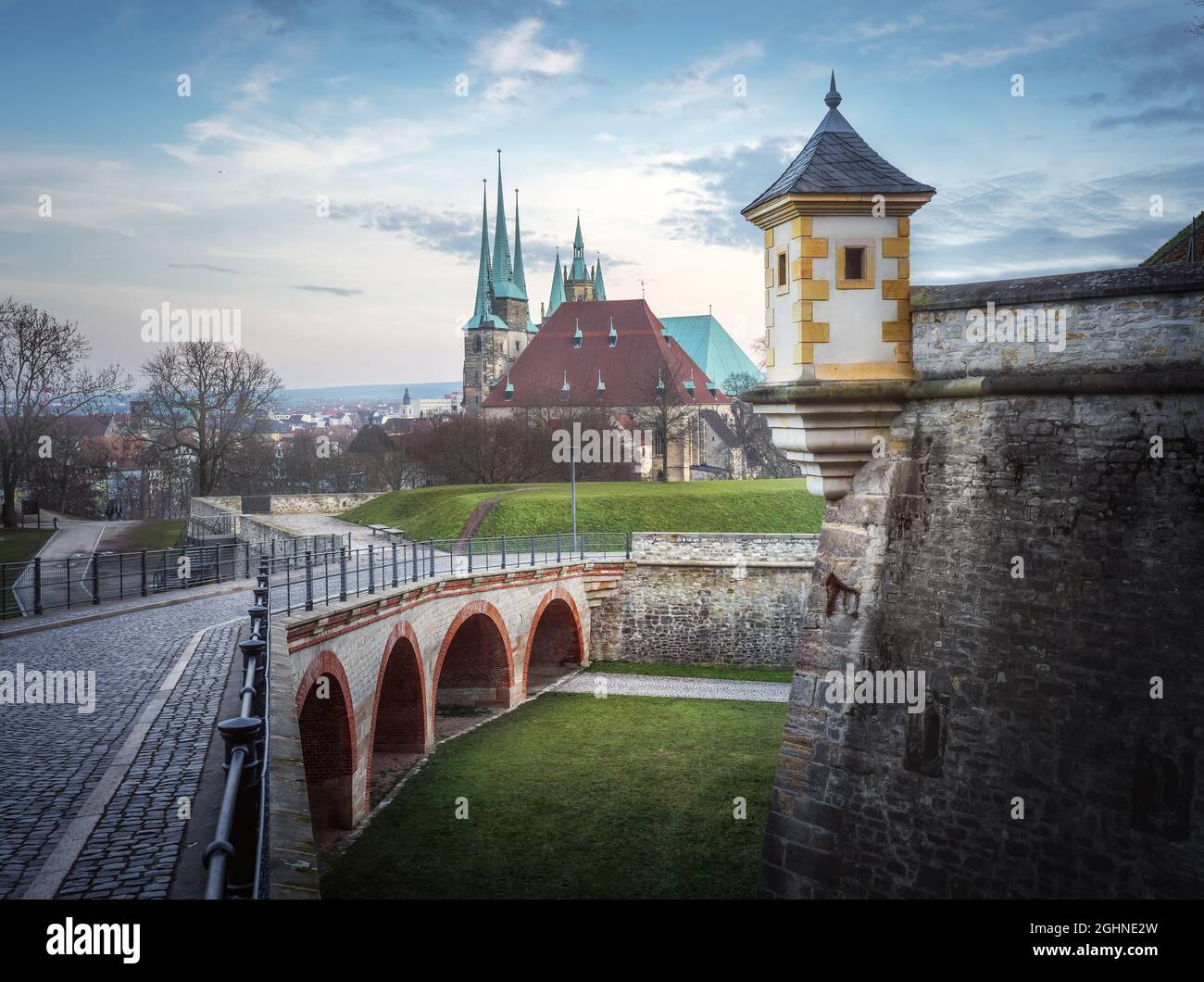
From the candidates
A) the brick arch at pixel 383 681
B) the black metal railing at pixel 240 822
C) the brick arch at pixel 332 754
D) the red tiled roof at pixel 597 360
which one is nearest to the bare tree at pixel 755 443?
the red tiled roof at pixel 597 360

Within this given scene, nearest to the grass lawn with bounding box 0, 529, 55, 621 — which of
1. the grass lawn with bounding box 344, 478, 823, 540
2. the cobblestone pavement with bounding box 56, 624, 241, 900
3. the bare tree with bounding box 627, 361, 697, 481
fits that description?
the grass lawn with bounding box 344, 478, 823, 540

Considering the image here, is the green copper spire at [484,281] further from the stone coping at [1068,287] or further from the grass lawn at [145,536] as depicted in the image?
the stone coping at [1068,287]

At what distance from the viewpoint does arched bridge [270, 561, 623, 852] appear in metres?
12.0

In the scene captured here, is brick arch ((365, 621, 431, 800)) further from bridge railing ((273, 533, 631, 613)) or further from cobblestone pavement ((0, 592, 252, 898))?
cobblestone pavement ((0, 592, 252, 898))

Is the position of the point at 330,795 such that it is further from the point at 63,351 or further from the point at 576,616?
the point at 63,351

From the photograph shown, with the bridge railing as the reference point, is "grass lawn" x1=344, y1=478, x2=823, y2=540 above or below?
above

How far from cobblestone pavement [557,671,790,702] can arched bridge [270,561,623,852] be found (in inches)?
45.2

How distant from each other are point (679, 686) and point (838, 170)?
728 inches

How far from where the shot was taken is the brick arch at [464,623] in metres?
20.8

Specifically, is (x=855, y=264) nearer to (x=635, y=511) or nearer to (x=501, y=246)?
(x=635, y=511)

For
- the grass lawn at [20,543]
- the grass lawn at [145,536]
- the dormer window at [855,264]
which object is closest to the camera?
the dormer window at [855,264]

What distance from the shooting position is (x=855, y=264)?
9.13 metres

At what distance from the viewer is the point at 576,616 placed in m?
27.8

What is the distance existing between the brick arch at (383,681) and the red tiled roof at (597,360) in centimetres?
4055
